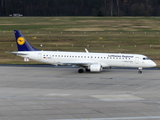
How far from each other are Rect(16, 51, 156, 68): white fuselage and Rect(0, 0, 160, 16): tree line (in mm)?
109298

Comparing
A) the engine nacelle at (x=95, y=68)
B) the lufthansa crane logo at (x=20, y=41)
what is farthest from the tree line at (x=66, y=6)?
the engine nacelle at (x=95, y=68)

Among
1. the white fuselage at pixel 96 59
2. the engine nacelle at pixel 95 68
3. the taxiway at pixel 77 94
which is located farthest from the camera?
the white fuselage at pixel 96 59

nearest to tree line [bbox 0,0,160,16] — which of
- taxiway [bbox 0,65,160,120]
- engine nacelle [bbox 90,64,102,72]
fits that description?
engine nacelle [bbox 90,64,102,72]

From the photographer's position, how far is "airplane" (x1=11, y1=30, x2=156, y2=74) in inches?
1811

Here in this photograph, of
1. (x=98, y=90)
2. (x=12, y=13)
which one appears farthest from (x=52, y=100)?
(x=12, y=13)

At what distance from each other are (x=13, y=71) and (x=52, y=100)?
740 inches

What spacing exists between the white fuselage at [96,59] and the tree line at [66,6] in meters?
109

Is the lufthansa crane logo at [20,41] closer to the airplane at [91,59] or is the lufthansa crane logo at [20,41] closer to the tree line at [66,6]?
the airplane at [91,59]

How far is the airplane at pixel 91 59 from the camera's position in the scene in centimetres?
4600

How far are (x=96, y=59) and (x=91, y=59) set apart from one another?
2.17ft

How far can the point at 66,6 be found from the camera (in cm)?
16638

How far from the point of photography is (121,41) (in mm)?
82812

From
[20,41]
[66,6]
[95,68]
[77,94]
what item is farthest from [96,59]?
[66,6]

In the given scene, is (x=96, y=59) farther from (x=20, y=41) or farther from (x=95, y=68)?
(x=20, y=41)
